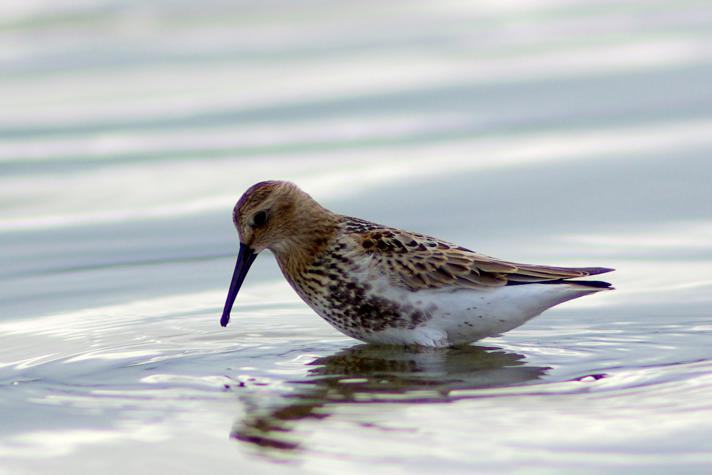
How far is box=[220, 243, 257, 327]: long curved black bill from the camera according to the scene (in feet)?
20.9

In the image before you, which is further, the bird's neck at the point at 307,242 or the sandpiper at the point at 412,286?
the bird's neck at the point at 307,242

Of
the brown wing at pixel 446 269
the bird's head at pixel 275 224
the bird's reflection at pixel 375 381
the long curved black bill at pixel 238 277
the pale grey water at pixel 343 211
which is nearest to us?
the pale grey water at pixel 343 211

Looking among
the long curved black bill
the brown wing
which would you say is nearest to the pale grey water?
the long curved black bill

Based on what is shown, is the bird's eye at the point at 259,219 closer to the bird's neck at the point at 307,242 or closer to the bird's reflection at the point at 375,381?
the bird's neck at the point at 307,242

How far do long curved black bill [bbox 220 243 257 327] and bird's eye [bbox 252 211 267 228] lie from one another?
0.12m

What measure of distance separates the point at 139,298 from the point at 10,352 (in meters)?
1.10

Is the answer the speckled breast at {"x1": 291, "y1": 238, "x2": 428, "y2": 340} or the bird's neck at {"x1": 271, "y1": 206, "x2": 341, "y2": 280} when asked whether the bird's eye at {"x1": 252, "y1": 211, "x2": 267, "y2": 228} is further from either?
the speckled breast at {"x1": 291, "y1": 238, "x2": 428, "y2": 340}

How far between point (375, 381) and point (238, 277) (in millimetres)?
1103

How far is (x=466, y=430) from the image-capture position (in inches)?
190

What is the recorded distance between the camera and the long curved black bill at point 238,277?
637 centimetres

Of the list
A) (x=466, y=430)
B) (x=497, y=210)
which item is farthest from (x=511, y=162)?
(x=466, y=430)

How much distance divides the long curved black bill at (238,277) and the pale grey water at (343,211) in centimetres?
13

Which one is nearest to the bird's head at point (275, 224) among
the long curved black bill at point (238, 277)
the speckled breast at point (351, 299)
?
the long curved black bill at point (238, 277)

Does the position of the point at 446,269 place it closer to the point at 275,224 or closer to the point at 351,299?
the point at 351,299
